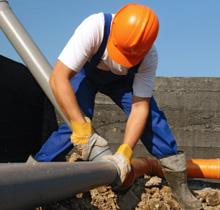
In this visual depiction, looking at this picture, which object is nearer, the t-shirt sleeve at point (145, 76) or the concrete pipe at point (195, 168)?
the t-shirt sleeve at point (145, 76)

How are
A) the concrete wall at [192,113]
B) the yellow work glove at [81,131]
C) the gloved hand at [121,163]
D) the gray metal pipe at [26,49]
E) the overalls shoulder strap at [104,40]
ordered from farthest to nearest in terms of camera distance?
the concrete wall at [192,113] < the gray metal pipe at [26,49] < the overalls shoulder strap at [104,40] < the yellow work glove at [81,131] < the gloved hand at [121,163]

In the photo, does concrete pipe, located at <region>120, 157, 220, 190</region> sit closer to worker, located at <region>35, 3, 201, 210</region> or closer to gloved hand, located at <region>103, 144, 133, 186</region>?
worker, located at <region>35, 3, 201, 210</region>

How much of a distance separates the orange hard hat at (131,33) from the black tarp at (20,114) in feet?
5.78

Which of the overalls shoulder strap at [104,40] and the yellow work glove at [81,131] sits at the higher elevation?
the overalls shoulder strap at [104,40]

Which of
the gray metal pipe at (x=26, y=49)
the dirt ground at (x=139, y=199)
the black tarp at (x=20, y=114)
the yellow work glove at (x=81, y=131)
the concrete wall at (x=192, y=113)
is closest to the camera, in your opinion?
the yellow work glove at (x=81, y=131)

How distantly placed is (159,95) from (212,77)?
504 millimetres

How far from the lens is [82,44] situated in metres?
2.34

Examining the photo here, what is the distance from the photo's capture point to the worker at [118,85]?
7.62 feet

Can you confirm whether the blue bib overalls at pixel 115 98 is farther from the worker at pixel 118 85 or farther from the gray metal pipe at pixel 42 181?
the gray metal pipe at pixel 42 181

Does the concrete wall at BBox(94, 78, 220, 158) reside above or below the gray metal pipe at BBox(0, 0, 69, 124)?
below

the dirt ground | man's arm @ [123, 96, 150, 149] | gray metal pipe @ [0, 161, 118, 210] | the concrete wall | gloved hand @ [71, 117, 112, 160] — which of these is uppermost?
gray metal pipe @ [0, 161, 118, 210]

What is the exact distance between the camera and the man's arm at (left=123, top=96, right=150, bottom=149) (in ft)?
8.16

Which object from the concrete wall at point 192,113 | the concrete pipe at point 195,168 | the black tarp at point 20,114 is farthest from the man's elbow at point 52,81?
the concrete wall at point 192,113

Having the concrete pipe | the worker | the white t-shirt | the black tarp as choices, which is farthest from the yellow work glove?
the black tarp
